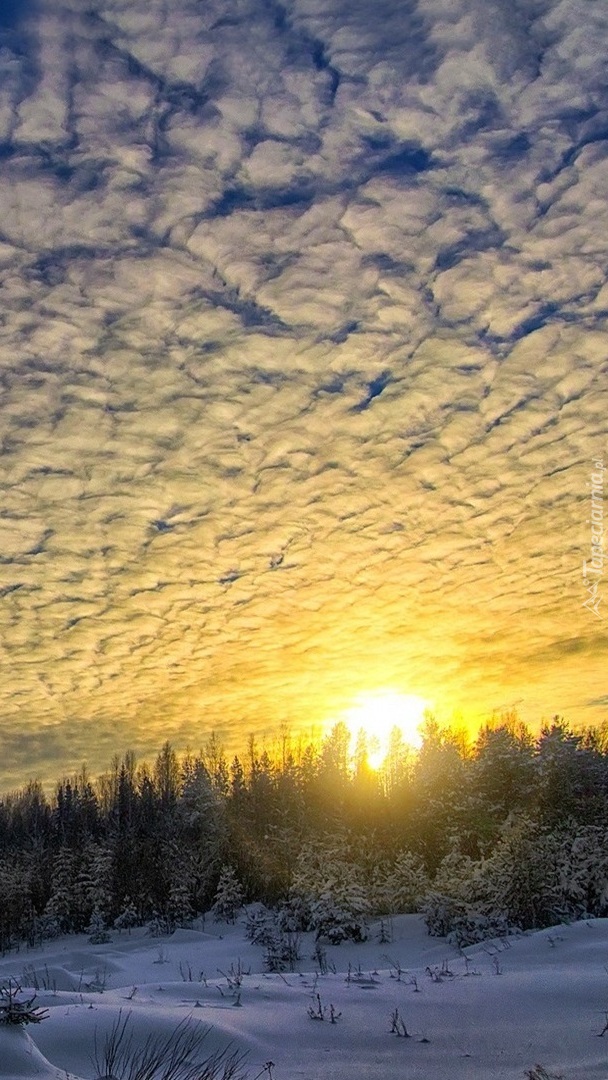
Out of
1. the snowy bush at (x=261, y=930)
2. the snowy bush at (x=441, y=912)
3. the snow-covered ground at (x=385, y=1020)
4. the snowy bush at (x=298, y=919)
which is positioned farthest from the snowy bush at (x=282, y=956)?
the snow-covered ground at (x=385, y=1020)

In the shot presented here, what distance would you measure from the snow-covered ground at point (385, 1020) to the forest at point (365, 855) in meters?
7.13

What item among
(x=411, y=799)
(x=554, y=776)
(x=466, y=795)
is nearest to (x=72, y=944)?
(x=411, y=799)

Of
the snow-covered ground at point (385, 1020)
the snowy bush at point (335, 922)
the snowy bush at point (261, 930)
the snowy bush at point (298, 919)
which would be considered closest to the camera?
the snow-covered ground at point (385, 1020)

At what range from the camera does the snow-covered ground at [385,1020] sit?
6000 millimetres

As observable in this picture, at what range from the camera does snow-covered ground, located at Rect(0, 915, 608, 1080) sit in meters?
6.00

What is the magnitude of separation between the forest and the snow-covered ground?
7126mm

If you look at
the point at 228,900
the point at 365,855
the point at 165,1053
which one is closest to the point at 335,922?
the point at 365,855

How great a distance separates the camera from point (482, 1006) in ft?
25.4

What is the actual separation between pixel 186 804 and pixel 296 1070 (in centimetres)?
4192

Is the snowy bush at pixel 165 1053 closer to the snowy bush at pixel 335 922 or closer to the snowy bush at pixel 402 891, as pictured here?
the snowy bush at pixel 335 922

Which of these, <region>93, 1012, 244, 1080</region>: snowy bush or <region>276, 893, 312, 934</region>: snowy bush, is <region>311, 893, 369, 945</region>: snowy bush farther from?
<region>93, 1012, 244, 1080</region>: snowy bush

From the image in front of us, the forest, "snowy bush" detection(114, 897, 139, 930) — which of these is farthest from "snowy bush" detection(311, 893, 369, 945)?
"snowy bush" detection(114, 897, 139, 930)

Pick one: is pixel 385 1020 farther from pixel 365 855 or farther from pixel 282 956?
pixel 365 855

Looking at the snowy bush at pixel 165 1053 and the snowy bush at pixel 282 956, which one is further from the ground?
the snowy bush at pixel 165 1053
